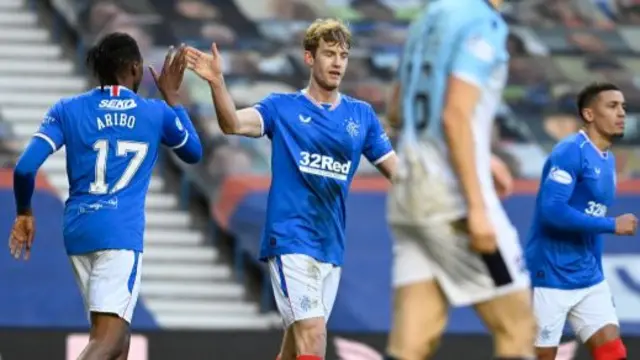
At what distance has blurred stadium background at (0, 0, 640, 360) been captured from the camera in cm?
1288

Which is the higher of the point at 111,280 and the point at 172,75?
the point at 172,75

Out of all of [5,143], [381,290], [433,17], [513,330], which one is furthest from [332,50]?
[5,143]

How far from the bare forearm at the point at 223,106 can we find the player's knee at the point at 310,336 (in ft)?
3.15

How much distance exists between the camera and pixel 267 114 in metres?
8.46

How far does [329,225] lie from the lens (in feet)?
27.8

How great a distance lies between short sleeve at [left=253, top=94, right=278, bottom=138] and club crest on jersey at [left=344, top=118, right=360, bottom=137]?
36cm

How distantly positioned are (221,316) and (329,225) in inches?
200

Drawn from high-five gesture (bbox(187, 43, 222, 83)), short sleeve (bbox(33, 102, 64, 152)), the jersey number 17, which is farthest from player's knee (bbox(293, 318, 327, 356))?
short sleeve (bbox(33, 102, 64, 152))

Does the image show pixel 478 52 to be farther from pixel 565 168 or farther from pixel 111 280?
pixel 565 168

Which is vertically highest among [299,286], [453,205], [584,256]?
[453,205]

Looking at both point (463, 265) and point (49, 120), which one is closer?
point (463, 265)

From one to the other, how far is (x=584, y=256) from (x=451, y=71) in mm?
3212

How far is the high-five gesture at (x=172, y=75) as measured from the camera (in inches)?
330

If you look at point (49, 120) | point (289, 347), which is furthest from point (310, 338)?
point (49, 120)
